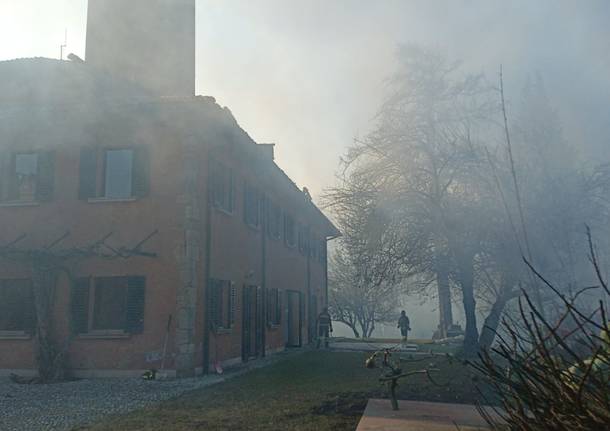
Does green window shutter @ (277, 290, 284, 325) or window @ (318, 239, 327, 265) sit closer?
green window shutter @ (277, 290, 284, 325)

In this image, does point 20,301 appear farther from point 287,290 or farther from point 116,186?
point 287,290

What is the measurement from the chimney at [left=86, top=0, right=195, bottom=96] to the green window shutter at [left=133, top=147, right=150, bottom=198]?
6778 millimetres

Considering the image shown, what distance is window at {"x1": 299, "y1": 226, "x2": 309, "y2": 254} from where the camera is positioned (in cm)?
2343

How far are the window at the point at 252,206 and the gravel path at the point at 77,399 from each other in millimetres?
4983

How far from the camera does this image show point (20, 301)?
12.4 metres

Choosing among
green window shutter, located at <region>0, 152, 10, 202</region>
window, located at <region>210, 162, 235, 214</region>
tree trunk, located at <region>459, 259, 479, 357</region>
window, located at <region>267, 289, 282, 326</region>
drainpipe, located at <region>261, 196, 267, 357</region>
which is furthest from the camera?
window, located at <region>267, 289, 282, 326</region>

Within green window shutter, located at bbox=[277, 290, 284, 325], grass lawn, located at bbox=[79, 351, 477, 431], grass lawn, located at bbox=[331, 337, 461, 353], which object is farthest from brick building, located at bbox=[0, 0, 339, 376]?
grass lawn, located at bbox=[331, 337, 461, 353]

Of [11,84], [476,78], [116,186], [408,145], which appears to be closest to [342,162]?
[408,145]

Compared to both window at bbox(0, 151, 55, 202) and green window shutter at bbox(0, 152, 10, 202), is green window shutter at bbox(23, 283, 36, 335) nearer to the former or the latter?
window at bbox(0, 151, 55, 202)

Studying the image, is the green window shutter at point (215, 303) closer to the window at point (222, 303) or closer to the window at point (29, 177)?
the window at point (222, 303)

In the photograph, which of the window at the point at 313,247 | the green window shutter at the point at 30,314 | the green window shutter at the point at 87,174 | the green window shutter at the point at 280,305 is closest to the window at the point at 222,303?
the green window shutter at the point at 87,174

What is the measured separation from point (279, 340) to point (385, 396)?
1067cm

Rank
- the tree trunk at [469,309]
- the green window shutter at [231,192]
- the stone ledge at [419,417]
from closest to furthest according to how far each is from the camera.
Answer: the stone ledge at [419,417] < the green window shutter at [231,192] < the tree trunk at [469,309]

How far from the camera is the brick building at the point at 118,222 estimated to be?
11906 millimetres
